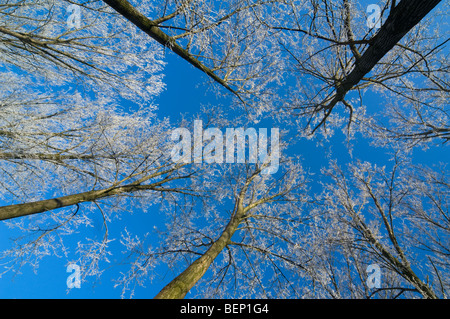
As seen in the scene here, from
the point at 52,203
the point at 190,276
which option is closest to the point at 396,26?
the point at 190,276

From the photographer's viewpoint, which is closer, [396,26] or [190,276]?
[396,26]

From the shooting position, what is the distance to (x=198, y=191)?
518cm

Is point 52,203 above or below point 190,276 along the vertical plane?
above

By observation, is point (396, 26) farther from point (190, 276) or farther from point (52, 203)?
point (52, 203)

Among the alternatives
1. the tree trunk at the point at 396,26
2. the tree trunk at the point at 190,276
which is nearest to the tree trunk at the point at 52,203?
the tree trunk at the point at 190,276

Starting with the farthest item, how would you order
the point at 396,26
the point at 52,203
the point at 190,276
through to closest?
the point at 52,203 → the point at 190,276 → the point at 396,26

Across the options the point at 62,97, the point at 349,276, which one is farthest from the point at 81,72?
the point at 349,276

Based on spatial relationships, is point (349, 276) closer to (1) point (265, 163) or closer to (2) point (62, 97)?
(1) point (265, 163)

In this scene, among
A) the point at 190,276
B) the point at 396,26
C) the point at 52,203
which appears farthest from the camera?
the point at 52,203

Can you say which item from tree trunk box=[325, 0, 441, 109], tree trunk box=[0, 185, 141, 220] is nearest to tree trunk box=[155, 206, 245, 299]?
tree trunk box=[0, 185, 141, 220]

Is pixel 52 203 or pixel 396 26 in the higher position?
pixel 396 26

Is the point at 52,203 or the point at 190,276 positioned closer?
the point at 190,276

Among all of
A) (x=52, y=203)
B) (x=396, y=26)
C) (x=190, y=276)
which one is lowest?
(x=190, y=276)
